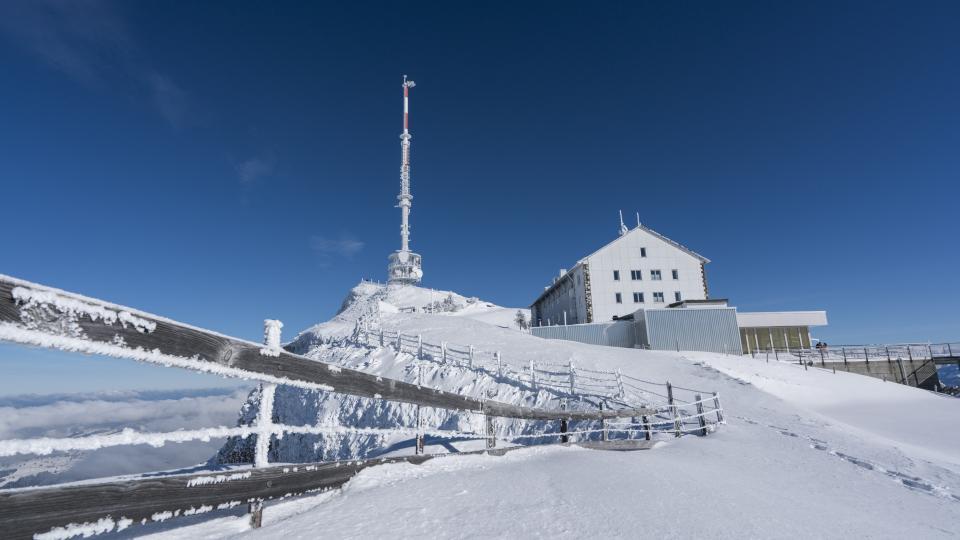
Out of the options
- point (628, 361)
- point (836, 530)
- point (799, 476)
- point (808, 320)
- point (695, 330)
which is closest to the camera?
point (836, 530)

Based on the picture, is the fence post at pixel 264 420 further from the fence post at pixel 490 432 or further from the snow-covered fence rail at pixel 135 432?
the fence post at pixel 490 432

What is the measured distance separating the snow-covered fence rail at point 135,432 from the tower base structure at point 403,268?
10349 centimetres

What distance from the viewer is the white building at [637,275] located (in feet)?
133

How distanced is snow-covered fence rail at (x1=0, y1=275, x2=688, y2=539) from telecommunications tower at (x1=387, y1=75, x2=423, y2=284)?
10248cm

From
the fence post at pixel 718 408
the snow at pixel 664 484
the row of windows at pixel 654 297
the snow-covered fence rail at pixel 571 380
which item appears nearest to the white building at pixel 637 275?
the row of windows at pixel 654 297

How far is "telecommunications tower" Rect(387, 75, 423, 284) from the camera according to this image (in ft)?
338

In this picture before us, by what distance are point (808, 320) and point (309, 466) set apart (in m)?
48.8

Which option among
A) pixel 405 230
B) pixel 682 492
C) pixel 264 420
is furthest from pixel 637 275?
pixel 405 230

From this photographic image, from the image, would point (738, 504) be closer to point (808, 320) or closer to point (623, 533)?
point (623, 533)

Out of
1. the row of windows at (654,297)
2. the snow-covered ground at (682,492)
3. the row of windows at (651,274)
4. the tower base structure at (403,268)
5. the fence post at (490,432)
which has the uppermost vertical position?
the tower base structure at (403,268)

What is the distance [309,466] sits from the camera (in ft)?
10.4

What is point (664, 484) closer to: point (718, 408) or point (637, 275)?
point (718, 408)

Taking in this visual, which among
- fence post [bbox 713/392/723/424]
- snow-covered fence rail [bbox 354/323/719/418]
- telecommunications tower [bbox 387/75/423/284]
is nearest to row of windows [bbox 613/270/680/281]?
Result: snow-covered fence rail [bbox 354/323/719/418]

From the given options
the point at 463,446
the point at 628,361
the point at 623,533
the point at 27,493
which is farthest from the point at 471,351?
the point at 27,493
